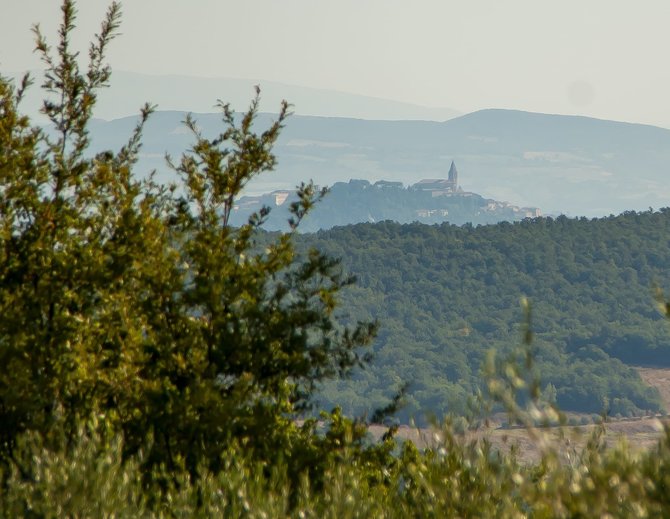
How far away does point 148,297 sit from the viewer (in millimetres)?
13656

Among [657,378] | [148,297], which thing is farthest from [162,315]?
[657,378]

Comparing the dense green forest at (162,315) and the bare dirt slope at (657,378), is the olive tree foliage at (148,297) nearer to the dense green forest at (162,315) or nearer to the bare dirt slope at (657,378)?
the dense green forest at (162,315)

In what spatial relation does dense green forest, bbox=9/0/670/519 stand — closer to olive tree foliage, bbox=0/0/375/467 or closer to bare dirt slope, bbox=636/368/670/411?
olive tree foliage, bbox=0/0/375/467

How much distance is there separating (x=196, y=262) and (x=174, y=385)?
1.45 m

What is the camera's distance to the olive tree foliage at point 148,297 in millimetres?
12562

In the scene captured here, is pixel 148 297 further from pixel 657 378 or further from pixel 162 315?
pixel 657 378

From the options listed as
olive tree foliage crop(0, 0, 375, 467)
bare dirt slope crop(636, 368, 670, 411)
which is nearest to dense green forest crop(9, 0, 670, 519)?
olive tree foliage crop(0, 0, 375, 467)

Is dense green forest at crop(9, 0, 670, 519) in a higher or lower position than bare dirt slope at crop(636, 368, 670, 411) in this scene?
higher

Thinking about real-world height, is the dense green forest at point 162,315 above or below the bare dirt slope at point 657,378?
above

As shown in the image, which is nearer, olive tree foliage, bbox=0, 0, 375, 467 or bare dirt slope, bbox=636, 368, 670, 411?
olive tree foliage, bbox=0, 0, 375, 467

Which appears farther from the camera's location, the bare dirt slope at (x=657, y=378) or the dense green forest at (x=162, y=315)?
the bare dirt slope at (x=657, y=378)

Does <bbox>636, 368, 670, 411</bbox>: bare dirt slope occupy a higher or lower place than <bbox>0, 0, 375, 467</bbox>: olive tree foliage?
lower

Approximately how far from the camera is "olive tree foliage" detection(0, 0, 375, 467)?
495 inches

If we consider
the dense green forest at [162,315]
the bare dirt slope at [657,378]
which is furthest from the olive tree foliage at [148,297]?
the bare dirt slope at [657,378]
